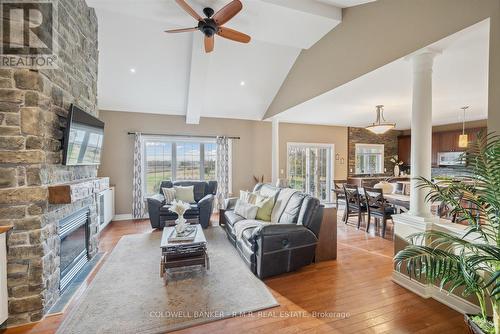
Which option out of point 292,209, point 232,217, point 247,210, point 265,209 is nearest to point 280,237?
point 292,209

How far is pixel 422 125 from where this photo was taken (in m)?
2.47

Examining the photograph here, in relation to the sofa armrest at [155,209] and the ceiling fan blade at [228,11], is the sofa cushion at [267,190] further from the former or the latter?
the ceiling fan blade at [228,11]

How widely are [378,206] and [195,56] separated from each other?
445 cm

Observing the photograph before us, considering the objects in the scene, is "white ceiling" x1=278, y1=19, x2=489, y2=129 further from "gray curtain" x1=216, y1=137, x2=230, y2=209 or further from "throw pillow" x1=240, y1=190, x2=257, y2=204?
"throw pillow" x1=240, y1=190, x2=257, y2=204

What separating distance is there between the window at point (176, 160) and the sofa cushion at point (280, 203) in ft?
10.1

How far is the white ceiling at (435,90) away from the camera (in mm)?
2488

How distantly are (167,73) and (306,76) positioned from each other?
2811 mm

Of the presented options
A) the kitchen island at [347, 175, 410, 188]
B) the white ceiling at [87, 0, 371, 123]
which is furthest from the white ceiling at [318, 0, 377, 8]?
the kitchen island at [347, 175, 410, 188]

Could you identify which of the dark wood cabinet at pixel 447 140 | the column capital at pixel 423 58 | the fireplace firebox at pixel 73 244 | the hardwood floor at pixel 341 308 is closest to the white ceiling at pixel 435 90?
the column capital at pixel 423 58

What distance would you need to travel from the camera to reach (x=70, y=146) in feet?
8.10

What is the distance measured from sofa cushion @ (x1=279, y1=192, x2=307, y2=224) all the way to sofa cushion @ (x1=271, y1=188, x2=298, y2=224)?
0.26ft

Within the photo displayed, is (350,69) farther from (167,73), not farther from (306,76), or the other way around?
(167,73)

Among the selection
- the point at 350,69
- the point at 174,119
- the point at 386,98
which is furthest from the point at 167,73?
the point at 386,98

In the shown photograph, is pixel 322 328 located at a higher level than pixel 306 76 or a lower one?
lower
